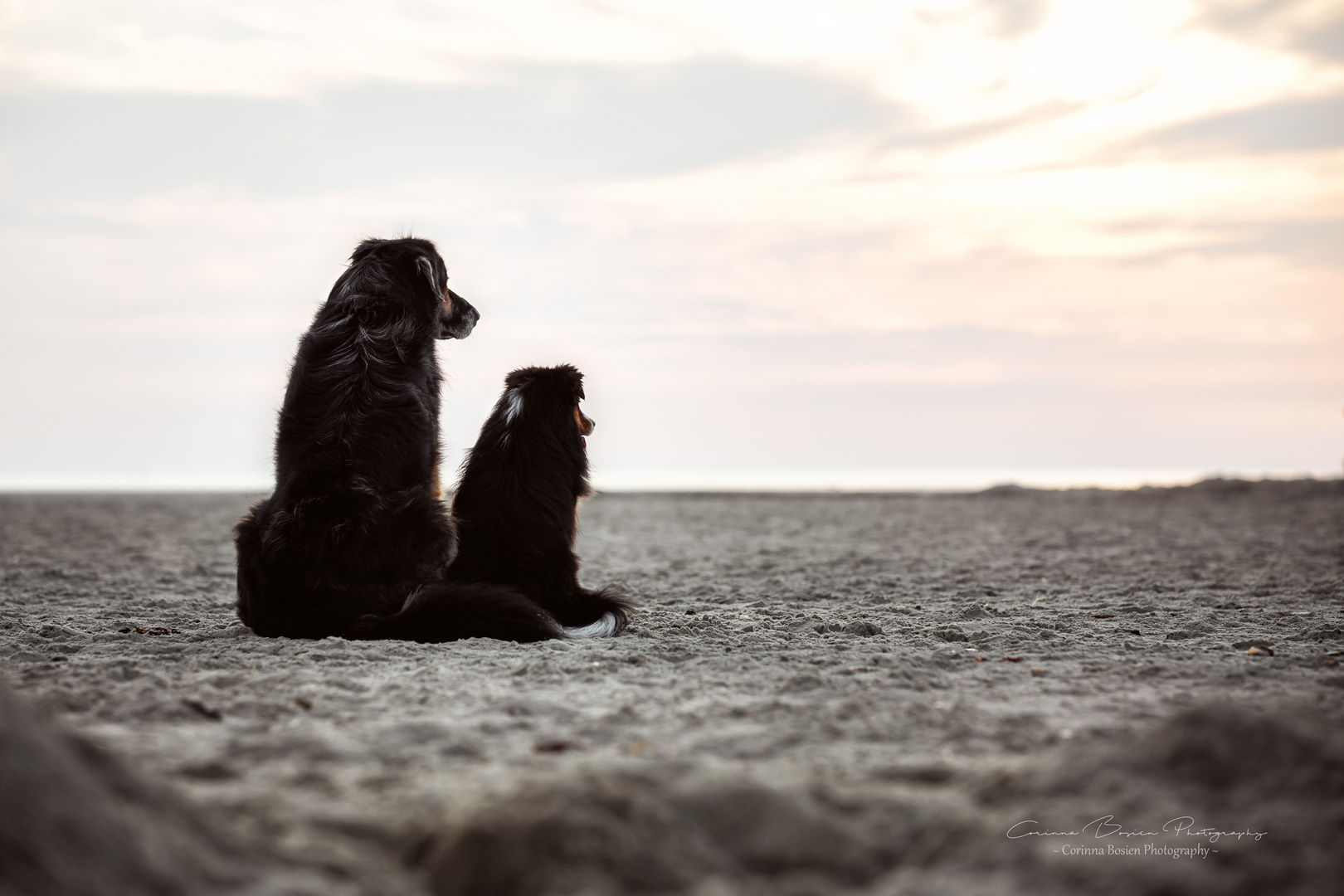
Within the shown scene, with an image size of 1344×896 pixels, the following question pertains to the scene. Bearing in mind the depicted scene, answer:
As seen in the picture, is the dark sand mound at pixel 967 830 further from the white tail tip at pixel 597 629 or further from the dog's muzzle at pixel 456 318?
the dog's muzzle at pixel 456 318

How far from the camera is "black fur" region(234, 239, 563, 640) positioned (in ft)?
15.8

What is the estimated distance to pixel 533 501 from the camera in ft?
17.8

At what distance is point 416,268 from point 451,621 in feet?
6.54

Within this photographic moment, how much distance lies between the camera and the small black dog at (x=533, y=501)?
17.4 ft

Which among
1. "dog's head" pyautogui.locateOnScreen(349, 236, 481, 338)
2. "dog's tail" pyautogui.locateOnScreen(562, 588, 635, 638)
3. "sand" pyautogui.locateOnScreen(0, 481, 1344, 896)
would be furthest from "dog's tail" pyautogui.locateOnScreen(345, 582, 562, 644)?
"dog's head" pyautogui.locateOnScreen(349, 236, 481, 338)

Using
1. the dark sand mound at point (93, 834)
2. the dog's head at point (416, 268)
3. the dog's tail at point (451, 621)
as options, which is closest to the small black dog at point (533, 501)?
the dog's tail at point (451, 621)

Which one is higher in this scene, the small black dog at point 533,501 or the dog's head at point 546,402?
the dog's head at point 546,402

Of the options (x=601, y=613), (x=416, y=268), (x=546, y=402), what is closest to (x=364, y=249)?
(x=416, y=268)

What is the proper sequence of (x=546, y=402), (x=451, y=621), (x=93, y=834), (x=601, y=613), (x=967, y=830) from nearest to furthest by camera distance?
(x=93, y=834), (x=967, y=830), (x=451, y=621), (x=601, y=613), (x=546, y=402)

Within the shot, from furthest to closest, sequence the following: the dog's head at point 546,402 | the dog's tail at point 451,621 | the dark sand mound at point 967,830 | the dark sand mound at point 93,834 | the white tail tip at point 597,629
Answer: the dog's head at point 546,402, the white tail tip at point 597,629, the dog's tail at point 451,621, the dark sand mound at point 967,830, the dark sand mound at point 93,834

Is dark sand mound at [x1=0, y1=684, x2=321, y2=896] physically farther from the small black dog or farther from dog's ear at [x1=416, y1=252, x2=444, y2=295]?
dog's ear at [x1=416, y1=252, x2=444, y2=295]

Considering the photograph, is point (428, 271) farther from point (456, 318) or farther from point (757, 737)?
point (757, 737)

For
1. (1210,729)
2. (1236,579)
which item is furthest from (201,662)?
(1236,579)

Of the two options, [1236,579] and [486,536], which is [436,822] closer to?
[486,536]
